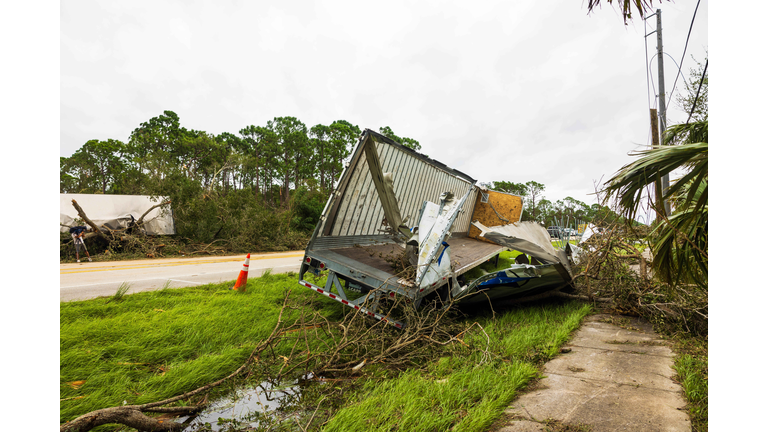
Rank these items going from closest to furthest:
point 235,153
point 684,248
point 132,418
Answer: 1. point 132,418
2. point 684,248
3. point 235,153

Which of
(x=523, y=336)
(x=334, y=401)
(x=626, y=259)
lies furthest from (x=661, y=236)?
(x=334, y=401)

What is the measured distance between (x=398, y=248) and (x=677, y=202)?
4108 millimetres

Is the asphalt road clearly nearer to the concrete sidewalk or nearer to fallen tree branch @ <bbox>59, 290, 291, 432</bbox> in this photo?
fallen tree branch @ <bbox>59, 290, 291, 432</bbox>

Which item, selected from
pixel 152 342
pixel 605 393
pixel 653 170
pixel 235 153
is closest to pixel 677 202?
pixel 653 170

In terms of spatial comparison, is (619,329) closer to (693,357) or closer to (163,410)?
(693,357)

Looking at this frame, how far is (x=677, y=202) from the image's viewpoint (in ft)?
14.2

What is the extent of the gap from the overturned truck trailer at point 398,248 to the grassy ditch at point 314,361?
0.46m

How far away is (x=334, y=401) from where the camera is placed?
115 inches

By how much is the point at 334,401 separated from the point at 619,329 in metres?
4.28

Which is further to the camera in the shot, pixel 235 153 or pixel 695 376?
pixel 235 153

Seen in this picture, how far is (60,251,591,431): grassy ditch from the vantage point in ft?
8.59

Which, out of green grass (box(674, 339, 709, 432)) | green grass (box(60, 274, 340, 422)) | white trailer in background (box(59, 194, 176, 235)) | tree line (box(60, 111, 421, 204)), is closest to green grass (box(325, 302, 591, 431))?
green grass (box(674, 339, 709, 432))

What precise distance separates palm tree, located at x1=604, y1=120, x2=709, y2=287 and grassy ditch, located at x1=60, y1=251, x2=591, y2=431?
58.2 inches

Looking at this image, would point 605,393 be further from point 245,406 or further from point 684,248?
point 245,406
